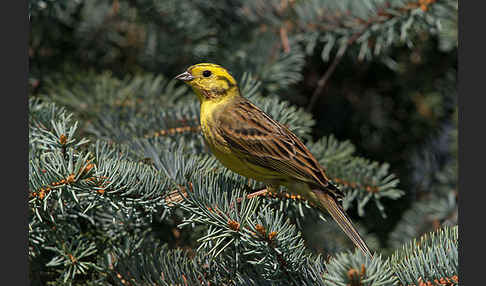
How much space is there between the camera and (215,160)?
2287mm

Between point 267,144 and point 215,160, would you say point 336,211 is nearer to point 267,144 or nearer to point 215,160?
point 267,144

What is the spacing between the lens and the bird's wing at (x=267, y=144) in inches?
82.0

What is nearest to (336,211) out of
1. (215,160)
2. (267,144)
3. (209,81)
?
(267,144)

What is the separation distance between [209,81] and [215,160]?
0.40 m

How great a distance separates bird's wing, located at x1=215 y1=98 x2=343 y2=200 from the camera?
6.83 feet

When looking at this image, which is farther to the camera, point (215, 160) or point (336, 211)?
point (215, 160)

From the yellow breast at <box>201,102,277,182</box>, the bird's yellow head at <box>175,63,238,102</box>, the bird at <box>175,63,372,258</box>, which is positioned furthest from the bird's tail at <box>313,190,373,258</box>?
the bird's yellow head at <box>175,63,238,102</box>

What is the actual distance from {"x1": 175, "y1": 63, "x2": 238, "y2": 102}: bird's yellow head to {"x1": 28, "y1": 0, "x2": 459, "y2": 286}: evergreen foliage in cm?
9

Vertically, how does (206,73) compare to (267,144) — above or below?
above

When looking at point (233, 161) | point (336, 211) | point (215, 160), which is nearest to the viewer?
point (336, 211)

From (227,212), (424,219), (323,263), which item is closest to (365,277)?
(323,263)

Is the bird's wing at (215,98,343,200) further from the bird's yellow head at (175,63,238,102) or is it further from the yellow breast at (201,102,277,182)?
the bird's yellow head at (175,63,238,102)

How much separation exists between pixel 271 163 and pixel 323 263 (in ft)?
2.10

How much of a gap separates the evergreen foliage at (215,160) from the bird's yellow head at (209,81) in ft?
0.30
